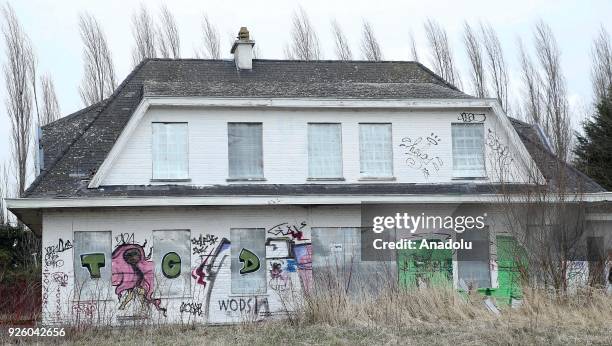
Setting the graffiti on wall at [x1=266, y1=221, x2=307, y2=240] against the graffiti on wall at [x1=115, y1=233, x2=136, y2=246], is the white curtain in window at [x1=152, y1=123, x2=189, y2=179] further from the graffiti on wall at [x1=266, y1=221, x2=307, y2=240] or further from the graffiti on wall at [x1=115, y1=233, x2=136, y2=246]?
the graffiti on wall at [x1=266, y1=221, x2=307, y2=240]

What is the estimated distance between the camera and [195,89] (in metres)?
22.1

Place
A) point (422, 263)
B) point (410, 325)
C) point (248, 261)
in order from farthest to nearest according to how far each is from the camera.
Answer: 1. point (422, 263)
2. point (248, 261)
3. point (410, 325)

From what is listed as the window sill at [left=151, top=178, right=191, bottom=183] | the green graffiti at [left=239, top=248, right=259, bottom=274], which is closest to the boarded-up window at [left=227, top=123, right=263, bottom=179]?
the window sill at [left=151, top=178, right=191, bottom=183]

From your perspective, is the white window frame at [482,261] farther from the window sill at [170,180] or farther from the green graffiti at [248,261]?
the window sill at [170,180]

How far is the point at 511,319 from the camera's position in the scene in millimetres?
14750

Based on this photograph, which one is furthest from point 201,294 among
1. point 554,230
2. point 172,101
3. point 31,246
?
point 31,246

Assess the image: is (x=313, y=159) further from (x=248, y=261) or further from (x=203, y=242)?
(x=203, y=242)

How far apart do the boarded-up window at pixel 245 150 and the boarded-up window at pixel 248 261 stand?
146 centimetres

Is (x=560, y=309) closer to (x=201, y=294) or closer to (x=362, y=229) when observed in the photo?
(x=362, y=229)

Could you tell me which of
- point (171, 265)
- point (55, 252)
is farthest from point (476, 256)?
point (55, 252)

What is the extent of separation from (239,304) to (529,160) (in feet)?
26.7

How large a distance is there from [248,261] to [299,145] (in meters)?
3.22

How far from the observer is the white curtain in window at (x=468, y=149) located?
2225 centimetres

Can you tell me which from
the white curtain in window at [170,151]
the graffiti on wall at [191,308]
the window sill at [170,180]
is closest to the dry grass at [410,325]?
the graffiti on wall at [191,308]
